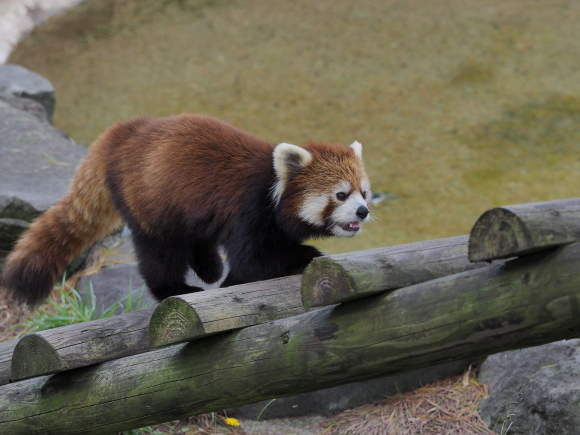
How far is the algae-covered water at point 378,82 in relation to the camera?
5.42 metres

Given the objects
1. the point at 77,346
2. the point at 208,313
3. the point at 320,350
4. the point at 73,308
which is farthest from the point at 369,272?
the point at 73,308

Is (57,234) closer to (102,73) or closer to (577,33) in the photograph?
(102,73)

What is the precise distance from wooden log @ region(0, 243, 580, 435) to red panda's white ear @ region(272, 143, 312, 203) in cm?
84

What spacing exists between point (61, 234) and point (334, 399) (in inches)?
53.0

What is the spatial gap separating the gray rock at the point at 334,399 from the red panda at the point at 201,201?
56 cm

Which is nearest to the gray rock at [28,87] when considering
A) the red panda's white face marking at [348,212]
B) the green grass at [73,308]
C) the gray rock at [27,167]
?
the gray rock at [27,167]

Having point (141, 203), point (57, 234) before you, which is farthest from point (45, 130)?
point (141, 203)

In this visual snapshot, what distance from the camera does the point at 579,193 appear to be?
5023 millimetres

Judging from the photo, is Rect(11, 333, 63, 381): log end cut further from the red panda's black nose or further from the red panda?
the red panda's black nose

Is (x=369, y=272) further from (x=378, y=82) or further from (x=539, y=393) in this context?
(x=378, y=82)

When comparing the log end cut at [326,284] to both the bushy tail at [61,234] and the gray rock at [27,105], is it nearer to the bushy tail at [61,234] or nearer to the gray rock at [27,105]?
the bushy tail at [61,234]

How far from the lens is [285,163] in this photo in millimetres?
2758

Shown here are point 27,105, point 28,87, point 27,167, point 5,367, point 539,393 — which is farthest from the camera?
point 28,87

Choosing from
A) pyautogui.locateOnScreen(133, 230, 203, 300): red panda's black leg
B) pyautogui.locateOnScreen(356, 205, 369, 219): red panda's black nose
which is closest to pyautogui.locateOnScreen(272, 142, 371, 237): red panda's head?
pyautogui.locateOnScreen(356, 205, 369, 219): red panda's black nose
